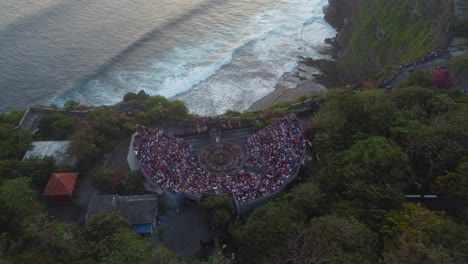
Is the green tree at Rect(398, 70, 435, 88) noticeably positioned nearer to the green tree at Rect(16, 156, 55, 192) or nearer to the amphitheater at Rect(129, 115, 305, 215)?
the amphitheater at Rect(129, 115, 305, 215)

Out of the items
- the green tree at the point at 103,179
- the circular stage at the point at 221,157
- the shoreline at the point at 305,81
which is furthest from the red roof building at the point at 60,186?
the shoreline at the point at 305,81

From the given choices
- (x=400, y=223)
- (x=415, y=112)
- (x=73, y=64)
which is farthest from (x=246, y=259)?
(x=73, y=64)

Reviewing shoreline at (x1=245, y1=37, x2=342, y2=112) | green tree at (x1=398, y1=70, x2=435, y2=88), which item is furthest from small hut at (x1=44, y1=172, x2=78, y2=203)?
green tree at (x1=398, y1=70, x2=435, y2=88)

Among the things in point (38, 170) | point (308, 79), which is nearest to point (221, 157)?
point (38, 170)

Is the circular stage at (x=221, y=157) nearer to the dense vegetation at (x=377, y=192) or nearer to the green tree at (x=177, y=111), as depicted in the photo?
the green tree at (x=177, y=111)

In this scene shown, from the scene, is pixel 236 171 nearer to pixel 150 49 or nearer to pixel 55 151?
pixel 55 151

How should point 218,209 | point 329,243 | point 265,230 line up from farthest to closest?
1. point 218,209
2. point 265,230
3. point 329,243

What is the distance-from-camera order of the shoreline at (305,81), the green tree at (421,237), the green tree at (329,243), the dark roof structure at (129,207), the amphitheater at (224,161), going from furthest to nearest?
the shoreline at (305,81), the amphitheater at (224,161), the dark roof structure at (129,207), the green tree at (329,243), the green tree at (421,237)

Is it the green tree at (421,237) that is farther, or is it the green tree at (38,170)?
the green tree at (38,170)
